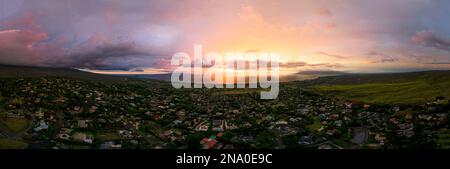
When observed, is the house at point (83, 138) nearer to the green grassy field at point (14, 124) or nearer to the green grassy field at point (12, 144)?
the green grassy field at point (12, 144)

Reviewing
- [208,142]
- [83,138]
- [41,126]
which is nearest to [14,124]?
[41,126]

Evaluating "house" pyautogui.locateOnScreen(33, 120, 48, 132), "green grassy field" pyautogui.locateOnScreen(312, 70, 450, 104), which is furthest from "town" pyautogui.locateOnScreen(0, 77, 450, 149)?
"green grassy field" pyautogui.locateOnScreen(312, 70, 450, 104)

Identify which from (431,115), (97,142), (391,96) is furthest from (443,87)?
(97,142)

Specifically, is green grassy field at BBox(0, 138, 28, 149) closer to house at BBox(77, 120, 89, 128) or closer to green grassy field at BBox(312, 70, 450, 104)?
house at BBox(77, 120, 89, 128)

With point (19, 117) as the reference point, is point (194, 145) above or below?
below

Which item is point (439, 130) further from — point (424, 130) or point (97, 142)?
point (97, 142)

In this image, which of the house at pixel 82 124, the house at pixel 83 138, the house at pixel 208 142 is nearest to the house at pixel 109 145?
the house at pixel 83 138

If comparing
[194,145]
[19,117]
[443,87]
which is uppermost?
[443,87]
